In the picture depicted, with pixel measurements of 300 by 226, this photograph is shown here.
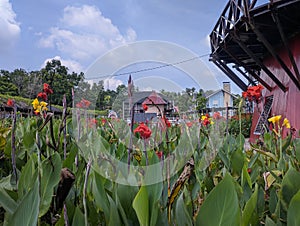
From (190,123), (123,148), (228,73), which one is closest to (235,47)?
(228,73)

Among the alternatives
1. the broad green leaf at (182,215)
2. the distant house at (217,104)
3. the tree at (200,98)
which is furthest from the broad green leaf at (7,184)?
the tree at (200,98)

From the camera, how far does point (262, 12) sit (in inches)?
175

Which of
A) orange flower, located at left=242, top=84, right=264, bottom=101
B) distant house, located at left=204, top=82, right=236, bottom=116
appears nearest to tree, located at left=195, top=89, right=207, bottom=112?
distant house, located at left=204, top=82, right=236, bottom=116

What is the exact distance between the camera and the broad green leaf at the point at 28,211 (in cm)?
30

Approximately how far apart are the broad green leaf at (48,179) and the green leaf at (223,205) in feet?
0.79

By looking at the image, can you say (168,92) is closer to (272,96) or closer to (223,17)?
(223,17)

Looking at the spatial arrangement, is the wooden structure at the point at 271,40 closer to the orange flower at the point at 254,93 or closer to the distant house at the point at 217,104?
the distant house at the point at 217,104

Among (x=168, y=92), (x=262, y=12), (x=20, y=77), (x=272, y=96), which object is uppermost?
(x=20, y=77)

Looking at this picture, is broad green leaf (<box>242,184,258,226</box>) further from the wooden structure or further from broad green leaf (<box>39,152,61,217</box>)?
the wooden structure

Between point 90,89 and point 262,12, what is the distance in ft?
13.4

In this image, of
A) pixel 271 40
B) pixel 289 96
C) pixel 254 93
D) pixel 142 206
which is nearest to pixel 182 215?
pixel 142 206

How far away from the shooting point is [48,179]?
446mm

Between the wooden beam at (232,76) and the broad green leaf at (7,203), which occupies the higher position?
the wooden beam at (232,76)

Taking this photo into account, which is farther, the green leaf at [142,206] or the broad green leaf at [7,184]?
the broad green leaf at [7,184]
